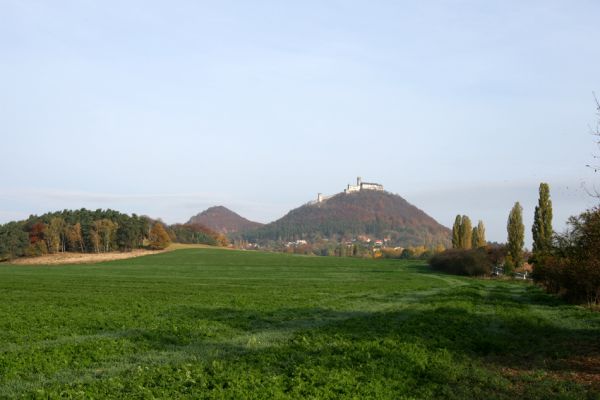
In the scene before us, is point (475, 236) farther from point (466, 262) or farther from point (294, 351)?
point (294, 351)

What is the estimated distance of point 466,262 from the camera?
91.7 meters

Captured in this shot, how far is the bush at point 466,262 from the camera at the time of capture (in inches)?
3536

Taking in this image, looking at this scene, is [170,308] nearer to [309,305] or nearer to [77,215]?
[309,305]

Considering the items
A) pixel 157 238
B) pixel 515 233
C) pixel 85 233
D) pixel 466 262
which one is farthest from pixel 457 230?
pixel 85 233

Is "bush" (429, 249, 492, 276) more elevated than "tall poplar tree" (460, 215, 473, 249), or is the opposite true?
"tall poplar tree" (460, 215, 473, 249)

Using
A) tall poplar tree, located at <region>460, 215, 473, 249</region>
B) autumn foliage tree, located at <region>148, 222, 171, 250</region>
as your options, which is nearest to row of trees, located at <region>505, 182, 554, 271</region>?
tall poplar tree, located at <region>460, 215, 473, 249</region>

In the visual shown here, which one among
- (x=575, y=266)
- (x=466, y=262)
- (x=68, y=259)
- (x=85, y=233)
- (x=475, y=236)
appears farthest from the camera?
(x=85, y=233)

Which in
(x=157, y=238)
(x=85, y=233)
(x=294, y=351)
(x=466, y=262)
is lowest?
(x=294, y=351)

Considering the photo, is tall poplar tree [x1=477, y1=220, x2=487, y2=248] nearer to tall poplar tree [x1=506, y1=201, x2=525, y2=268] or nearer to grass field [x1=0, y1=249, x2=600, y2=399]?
tall poplar tree [x1=506, y1=201, x2=525, y2=268]

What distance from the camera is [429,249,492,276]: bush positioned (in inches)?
3536

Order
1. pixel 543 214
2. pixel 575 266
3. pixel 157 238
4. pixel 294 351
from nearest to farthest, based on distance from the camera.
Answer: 1. pixel 294 351
2. pixel 575 266
3. pixel 543 214
4. pixel 157 238

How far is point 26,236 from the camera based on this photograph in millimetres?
124688

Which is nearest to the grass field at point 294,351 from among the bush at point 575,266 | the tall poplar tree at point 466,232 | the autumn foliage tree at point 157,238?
the bush at point 575,266

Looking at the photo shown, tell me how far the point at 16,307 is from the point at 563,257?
35.6 m
